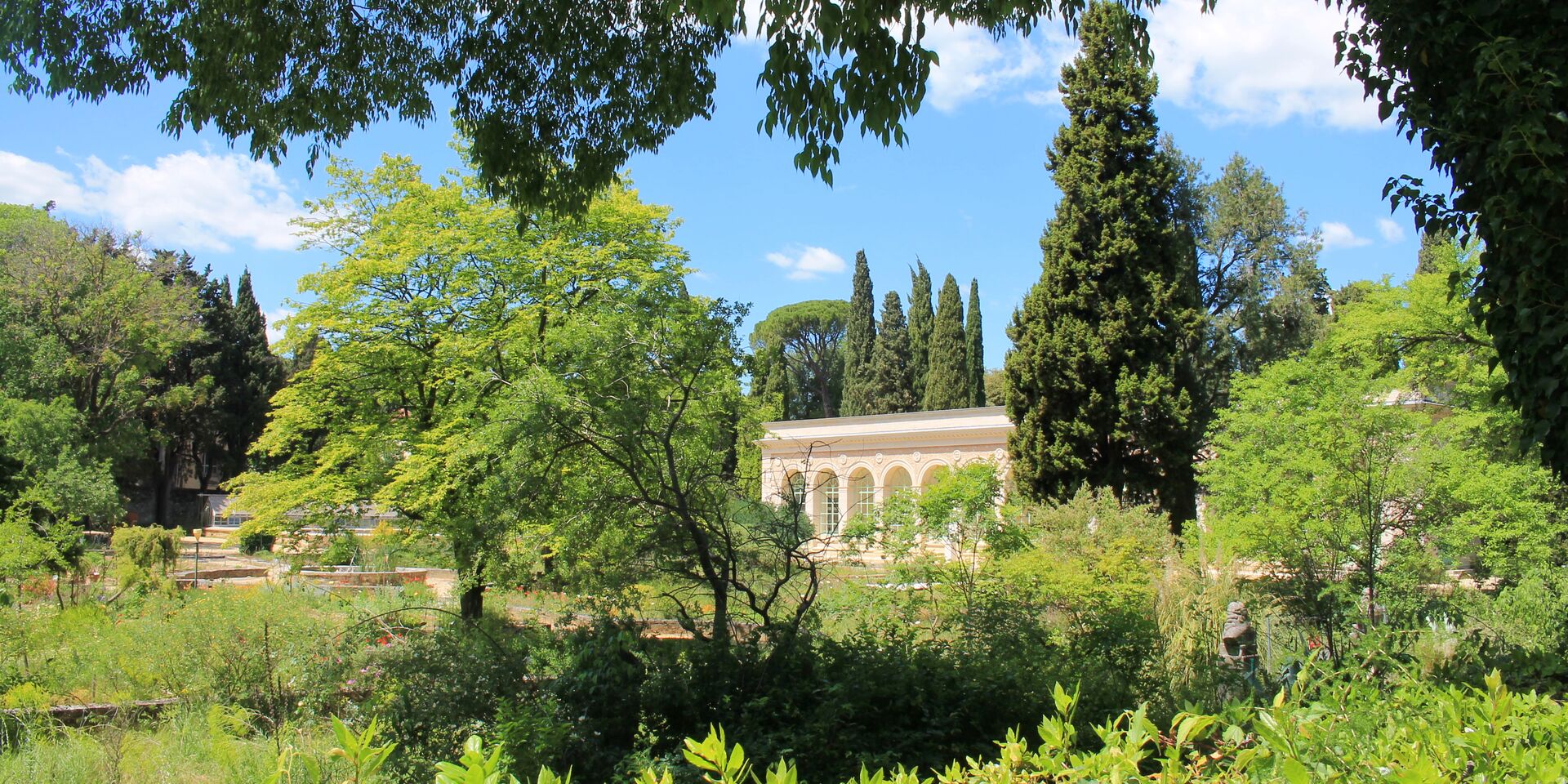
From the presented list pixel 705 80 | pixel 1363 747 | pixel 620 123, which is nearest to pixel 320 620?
pixel 620 123

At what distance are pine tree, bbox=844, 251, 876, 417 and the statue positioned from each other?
27.7 metres

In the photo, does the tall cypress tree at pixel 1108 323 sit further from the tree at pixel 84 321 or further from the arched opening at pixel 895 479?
the tree at pixel 84 321

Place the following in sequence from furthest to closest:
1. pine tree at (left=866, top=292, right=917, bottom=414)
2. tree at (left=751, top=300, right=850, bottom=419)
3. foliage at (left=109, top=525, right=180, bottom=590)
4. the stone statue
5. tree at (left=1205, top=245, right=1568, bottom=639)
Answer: tree at (left=751, top=300, right=850, bottom=419) < pine tree at (left=866, top=292, right=917, bottom=414) < foliage at (left=109, top=525, right=180, bottom=590) < tree at (left=1205, top=245, right=1568, bottom=639) < the stone statue

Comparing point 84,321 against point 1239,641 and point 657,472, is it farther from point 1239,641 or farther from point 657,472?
point 1239,641

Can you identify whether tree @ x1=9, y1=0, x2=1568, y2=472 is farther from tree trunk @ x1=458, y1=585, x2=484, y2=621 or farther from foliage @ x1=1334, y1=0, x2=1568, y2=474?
tree trunk @ x1=458, y1=585, x2=484, y2=621

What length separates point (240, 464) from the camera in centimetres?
4250

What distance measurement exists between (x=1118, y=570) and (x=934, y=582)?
2035mm

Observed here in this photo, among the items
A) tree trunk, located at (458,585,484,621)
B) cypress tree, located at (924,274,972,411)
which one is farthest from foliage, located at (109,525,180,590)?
cypress tree, located at (924,274,972,411)

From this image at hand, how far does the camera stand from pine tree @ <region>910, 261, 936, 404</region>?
1575 inches

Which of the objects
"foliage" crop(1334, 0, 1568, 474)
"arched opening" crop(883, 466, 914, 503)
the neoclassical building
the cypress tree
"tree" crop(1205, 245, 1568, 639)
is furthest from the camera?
the cypress tree

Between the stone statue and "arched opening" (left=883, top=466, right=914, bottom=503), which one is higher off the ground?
"arched opening" (left=883, top=466, right=914, bottom=503)

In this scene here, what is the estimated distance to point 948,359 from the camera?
3706 cm

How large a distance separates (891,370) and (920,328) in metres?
2.31

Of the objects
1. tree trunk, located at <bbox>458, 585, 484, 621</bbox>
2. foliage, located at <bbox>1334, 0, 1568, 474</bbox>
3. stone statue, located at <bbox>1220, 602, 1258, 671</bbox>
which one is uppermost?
foliage, located at <bbox>1334, 0, 1568, 474</bbox>
